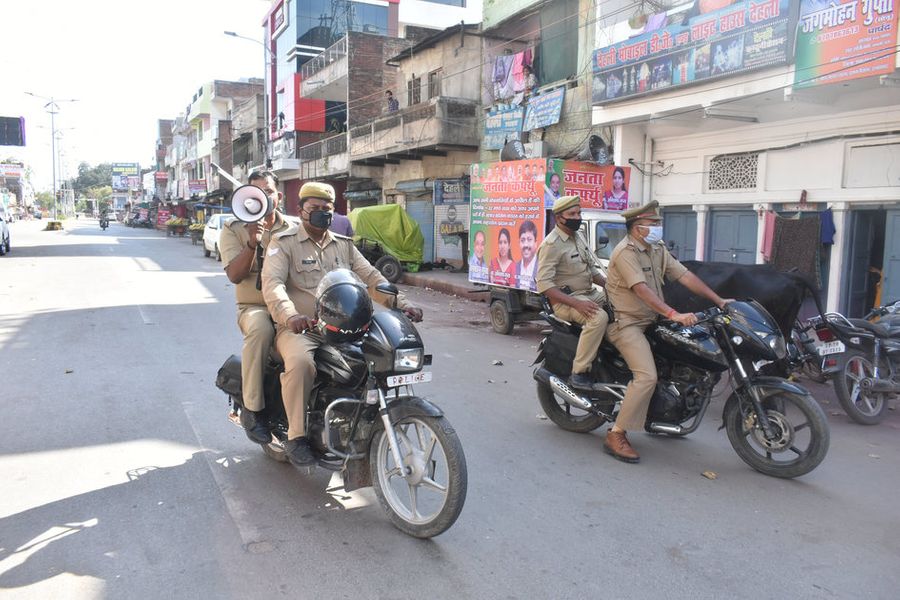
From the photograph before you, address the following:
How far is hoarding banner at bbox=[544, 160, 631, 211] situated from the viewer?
10242 mm

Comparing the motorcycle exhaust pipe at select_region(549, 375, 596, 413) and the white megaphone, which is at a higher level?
the white megaphone

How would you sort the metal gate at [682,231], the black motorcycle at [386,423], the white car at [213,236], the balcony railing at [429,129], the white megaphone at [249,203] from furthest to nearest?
1. the white car at [213,236]
2. the balcony railing at [429,129]
3. the metal gate at [682,231]
4. the white megaphone at [249,203]
5. the black motorcycle at [386,423]

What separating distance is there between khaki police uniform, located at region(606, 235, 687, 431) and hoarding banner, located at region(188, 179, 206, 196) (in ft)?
194

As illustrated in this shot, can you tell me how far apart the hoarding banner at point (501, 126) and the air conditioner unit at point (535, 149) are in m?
0.79

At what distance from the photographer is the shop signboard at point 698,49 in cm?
Result: 992

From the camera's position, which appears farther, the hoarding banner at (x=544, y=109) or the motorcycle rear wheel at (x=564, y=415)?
the hoarding banner at (x=544, y=109)

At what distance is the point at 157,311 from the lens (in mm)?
11148

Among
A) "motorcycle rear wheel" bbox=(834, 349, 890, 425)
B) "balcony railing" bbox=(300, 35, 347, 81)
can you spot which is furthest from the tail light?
"balcony railing" bbox=(300, 35, 347, 81)

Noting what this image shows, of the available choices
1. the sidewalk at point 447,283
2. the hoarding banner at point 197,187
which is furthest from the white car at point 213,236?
the hoarding banner at point 197,187

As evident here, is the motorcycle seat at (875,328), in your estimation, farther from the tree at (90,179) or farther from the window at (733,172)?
the tree at (90,179)

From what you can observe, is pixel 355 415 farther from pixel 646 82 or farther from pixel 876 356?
pixel 646 82

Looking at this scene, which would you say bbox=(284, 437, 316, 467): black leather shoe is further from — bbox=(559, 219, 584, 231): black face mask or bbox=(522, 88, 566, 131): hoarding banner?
bbox=(522, 88, 566, 131): hoarding banner

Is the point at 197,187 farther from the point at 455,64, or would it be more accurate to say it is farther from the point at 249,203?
the point at 249,203

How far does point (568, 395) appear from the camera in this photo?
5125 mm
